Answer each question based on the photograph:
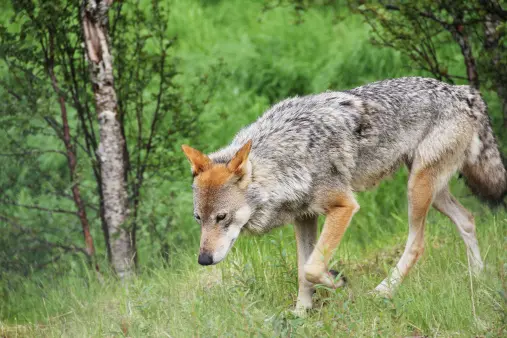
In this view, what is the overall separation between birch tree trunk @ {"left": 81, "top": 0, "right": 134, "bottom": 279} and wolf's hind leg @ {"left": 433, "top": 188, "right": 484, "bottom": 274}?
2.57 metres

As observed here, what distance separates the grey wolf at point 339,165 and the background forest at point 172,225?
0.21m

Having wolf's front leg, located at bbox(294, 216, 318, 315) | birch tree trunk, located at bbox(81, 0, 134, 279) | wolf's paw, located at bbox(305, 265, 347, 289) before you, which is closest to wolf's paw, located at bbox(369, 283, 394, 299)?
wolf's paw, located at bbox(305, 265, 347, 289)

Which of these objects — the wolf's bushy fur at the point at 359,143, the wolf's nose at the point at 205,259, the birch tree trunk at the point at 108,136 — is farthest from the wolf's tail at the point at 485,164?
the birch tree trunk at the point at 108,136

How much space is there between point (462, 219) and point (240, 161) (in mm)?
2157

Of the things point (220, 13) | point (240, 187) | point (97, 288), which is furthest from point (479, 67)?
point (220, 13)

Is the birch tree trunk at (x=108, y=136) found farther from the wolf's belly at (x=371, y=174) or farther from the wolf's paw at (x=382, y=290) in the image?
the wolf's paw at (x=382, y=290)

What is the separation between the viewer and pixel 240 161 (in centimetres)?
521

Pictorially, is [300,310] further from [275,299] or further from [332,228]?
[332,228]

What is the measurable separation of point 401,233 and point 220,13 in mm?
7070

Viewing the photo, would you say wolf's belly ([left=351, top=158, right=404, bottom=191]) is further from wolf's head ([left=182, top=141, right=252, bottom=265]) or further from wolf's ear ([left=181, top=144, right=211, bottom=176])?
wolf's ear ([left=181, top=144, right=211, bottom=176])

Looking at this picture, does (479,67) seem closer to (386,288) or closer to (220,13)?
(386,288)

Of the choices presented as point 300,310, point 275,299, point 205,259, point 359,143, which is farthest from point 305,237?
point 205,259

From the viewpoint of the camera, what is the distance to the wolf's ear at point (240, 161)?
5.16 m

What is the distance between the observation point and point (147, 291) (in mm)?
5027
